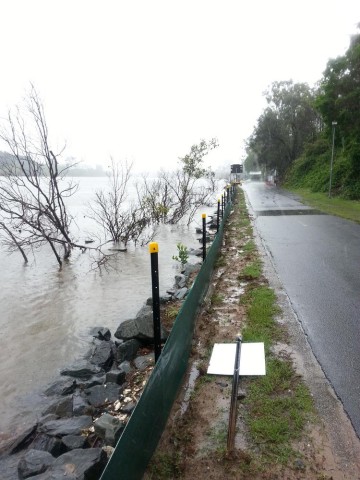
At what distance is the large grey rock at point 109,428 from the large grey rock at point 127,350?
191cm

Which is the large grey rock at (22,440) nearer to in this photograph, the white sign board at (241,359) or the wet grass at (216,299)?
the white sign board at (241,359)

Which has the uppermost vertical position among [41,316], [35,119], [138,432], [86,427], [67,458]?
[35,119]

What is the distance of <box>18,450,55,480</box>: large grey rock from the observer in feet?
10.8

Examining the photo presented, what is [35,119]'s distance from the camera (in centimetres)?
1212

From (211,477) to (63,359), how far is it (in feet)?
13.7

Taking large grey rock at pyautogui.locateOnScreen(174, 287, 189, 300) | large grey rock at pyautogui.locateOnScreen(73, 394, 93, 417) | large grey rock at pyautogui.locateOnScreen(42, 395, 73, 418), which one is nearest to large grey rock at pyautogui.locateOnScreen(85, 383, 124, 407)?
large grey rock at pyautogui.locateOnScreen(73, 394, 93, 417)

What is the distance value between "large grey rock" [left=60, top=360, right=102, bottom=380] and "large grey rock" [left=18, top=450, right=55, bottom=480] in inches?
76.9

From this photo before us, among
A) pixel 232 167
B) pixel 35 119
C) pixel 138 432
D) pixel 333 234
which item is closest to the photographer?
pixel 138 432

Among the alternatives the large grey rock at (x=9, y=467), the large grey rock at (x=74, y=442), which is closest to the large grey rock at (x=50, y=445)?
the large grey rock at (x=74, y=442)

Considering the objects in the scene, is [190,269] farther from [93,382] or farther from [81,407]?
[81,407]

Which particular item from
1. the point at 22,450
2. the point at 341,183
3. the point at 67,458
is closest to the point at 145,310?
the point at 22,450

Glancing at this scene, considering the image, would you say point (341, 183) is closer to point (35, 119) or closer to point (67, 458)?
point (35, 119)

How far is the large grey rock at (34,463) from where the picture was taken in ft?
10.8

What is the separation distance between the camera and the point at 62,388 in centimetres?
514
